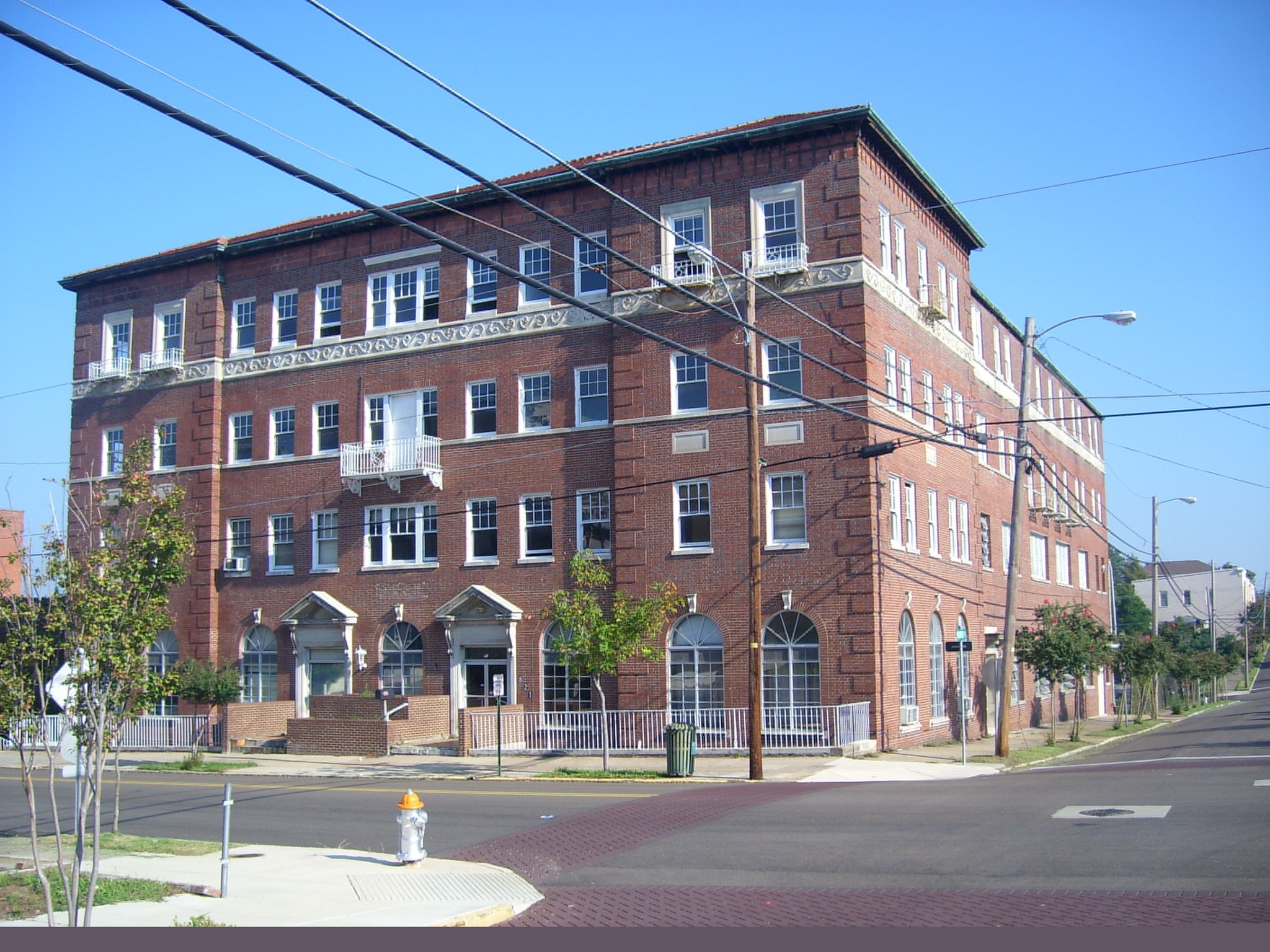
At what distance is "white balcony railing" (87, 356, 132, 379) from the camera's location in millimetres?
40406

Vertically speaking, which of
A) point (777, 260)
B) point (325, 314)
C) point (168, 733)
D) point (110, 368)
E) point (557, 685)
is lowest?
point (168, 733)

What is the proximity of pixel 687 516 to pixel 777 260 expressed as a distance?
6.93 metres

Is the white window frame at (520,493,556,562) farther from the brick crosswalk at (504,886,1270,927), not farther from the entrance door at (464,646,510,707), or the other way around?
the brick crosswalk at (504,886,1270,927)

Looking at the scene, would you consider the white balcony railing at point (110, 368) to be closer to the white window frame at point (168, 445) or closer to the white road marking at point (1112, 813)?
the white window frame at point (168, 445)

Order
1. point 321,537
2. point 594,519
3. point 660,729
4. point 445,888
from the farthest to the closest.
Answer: point 321,537 < point 594,519 < point 660,729 < point 445,888

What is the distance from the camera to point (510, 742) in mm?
31125

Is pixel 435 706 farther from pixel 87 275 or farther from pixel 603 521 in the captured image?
pixel 87 275

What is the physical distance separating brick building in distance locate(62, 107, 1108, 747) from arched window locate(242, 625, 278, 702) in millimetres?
82

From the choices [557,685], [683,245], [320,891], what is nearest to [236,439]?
[557,685]

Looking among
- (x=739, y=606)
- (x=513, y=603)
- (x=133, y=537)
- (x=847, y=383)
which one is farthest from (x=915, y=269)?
(x=133, y=537)

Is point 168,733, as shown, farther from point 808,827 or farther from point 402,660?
point 808,827

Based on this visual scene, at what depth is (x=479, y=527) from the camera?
33906 mm

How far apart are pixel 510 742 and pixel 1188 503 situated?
3172 cm

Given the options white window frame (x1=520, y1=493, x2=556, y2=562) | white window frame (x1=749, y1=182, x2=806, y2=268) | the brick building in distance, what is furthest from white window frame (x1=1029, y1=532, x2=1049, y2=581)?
white window frame (x1=520, y1=493, x2=556, y2=562)
